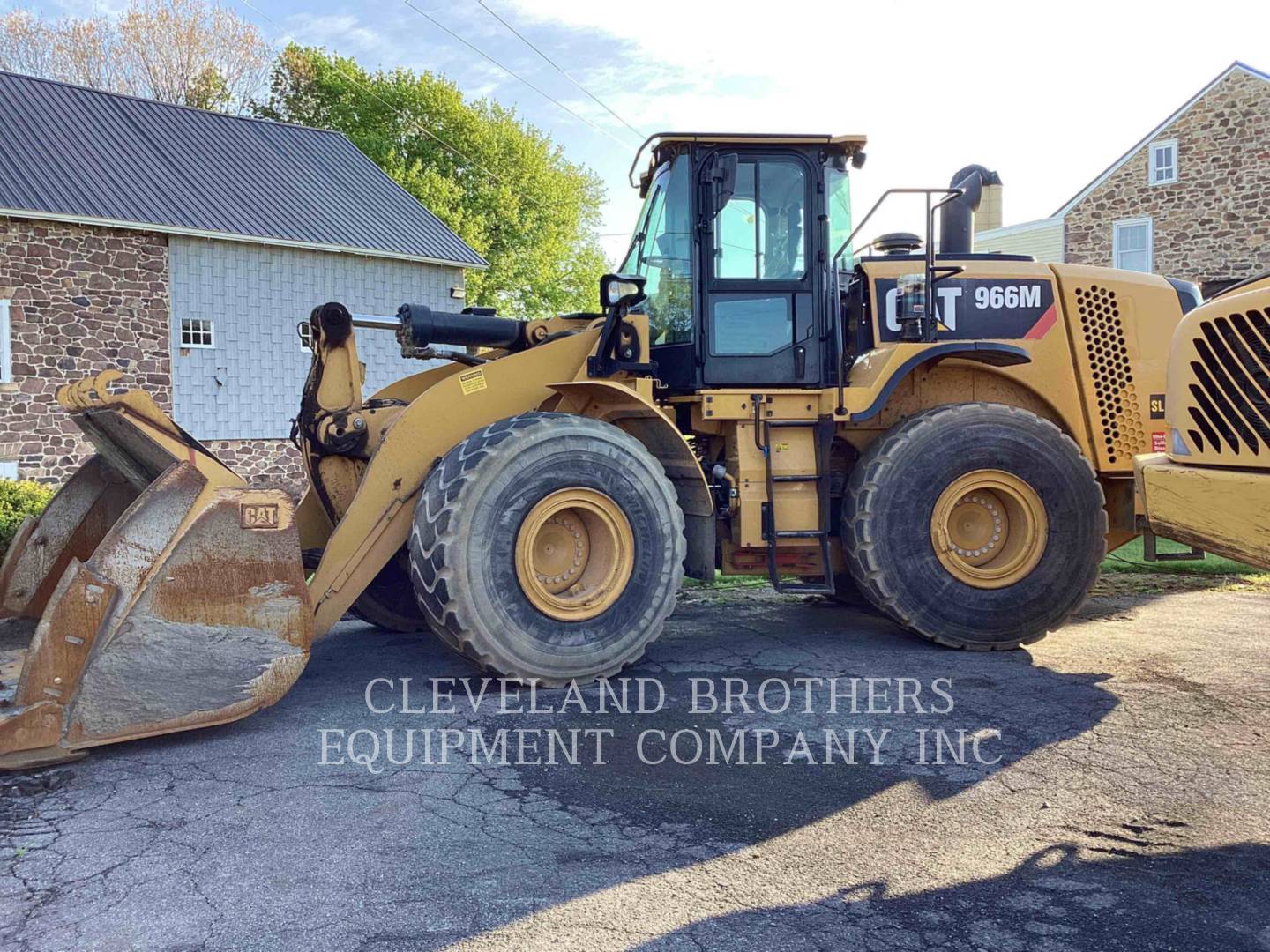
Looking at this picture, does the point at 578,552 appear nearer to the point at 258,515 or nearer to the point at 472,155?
the point at 258,515

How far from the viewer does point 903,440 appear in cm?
627

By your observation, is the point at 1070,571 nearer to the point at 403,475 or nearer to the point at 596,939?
the point at 403,475

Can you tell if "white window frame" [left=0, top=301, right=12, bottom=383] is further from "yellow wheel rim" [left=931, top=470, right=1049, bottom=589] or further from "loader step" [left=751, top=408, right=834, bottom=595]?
"yellow wheel rim" [left=931, top=470, right=1049, bottom=589]

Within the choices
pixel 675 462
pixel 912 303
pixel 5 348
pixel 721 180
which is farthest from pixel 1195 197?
pixel 5 348

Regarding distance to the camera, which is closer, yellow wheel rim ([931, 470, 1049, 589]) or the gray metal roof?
yellow wheel rim ([931, 470, 1049, 589])

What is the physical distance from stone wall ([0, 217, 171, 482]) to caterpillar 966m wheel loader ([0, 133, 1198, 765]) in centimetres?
1230

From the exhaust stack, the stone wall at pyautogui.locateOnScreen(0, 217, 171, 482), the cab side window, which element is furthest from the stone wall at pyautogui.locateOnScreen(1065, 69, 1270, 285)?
the stone wall at pyautogui.locateOnScreen(0, 217, 171, 482)

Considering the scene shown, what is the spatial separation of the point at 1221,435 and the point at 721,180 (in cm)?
325

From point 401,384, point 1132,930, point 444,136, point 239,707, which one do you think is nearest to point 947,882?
point 1132,930

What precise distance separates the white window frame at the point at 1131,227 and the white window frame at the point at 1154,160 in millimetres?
872

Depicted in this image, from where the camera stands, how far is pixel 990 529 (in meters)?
6.50

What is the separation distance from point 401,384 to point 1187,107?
23140mm

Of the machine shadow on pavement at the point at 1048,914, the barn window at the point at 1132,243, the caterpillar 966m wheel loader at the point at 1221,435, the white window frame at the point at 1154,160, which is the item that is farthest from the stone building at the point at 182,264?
the machine shadow on pavement at the point at 1048,914

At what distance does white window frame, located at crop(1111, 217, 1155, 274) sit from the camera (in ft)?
80.5
